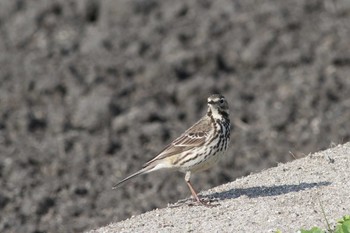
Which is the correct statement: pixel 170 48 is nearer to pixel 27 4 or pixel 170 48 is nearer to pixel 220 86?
pixel 220 86

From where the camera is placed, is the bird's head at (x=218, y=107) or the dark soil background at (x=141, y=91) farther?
the dark soil background at (x=141, y=91)

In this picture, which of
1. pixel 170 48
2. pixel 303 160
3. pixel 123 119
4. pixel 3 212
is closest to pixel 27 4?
pixel 170 48

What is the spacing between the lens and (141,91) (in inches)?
700

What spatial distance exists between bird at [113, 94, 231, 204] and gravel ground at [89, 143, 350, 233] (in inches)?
16.4

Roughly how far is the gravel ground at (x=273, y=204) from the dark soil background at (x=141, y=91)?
124 inches

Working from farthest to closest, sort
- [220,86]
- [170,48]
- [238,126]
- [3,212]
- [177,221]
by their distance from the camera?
1. [170,48]
2. [220,86]
3. [238,126]
4. [3,212]
5. [177,221]

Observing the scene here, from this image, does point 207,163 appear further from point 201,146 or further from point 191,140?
point 191,140

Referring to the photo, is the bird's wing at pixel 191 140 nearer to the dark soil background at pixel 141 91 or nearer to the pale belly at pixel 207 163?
the pale belly at pixel 207 163

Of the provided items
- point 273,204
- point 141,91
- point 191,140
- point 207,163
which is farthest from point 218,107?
point 141,91

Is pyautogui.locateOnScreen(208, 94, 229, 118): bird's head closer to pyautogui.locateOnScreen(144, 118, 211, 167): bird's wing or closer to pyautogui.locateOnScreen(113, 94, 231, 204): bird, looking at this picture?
pyautogui.locateOnScreen(113, 94, 231, 204): bird

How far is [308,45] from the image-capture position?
1922cm

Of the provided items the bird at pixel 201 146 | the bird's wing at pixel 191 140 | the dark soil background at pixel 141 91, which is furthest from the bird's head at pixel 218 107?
the dark soil background at pixel 141 91

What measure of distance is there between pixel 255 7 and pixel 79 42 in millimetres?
3742

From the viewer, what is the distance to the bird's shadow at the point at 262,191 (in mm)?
10906
